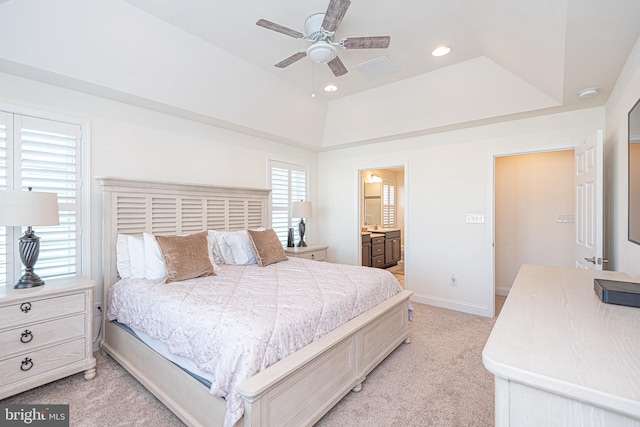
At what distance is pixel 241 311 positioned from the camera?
1.87 meters

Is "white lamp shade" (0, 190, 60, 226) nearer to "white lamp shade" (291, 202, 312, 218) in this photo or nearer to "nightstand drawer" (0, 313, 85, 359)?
"nightstand drawer" (0, 313, 85, 359)

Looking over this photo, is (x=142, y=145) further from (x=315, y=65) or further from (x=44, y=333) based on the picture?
(x=315, y=65)

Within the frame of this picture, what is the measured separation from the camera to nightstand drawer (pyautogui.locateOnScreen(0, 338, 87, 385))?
2082 millimetres

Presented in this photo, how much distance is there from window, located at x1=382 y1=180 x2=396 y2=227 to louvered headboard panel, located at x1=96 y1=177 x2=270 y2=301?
404 cm

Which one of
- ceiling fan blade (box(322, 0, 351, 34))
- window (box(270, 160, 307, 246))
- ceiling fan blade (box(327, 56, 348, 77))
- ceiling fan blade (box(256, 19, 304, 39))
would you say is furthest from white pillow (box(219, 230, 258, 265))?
ceiling fan blade (box(322, 0, 351, 34))

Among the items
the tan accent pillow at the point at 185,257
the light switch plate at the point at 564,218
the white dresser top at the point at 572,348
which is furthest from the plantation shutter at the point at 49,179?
the light switch plate at the point at 564,218

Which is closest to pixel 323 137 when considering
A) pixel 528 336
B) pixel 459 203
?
pixel 459 203

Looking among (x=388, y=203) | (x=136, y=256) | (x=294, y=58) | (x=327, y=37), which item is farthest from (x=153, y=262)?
(x=388, y=203)

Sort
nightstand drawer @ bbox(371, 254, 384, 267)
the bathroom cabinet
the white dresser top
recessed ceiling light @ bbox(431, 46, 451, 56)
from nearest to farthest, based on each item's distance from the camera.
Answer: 1. the white dresser top
2. recessed ceiling light @ bbox(431, 46, 451, 56)
3. the bathroom cabinet
4. nightstand drawer @ bbox(371, 254, 384, 267)

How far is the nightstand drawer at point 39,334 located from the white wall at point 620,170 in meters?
3.99

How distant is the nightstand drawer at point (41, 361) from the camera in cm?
208

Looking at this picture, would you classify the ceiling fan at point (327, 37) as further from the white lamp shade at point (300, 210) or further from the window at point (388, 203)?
the window at point (388, 203)

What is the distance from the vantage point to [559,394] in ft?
2.41

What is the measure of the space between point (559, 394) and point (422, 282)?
3899mm
